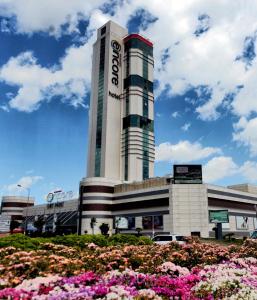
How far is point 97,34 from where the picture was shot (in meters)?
114

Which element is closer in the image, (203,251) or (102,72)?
(203,251)

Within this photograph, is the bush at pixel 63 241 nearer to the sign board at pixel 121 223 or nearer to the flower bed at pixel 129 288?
the flower bed at pixel 129 288

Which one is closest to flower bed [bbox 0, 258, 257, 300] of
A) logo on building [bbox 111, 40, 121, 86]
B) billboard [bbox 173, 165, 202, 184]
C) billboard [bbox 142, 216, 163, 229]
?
billboard [bbox 173, 165, 202, 184]

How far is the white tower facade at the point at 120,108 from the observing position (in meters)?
99.3

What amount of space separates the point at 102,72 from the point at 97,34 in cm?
1734

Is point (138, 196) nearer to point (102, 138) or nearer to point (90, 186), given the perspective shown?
point (90, 186)

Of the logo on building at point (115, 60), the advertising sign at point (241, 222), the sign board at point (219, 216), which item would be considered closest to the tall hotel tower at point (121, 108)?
the logo on building at point (115, 60)

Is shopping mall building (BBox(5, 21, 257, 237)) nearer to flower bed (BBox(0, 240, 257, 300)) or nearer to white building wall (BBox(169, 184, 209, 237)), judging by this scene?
white building wall (BBox(169, 184, 209, 237))

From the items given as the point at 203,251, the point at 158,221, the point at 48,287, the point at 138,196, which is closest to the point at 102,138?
the point at 138,196

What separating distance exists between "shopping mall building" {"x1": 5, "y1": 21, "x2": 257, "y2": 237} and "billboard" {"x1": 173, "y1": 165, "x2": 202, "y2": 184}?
659mm

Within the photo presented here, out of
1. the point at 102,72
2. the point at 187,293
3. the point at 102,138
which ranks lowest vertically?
the point at 187,293

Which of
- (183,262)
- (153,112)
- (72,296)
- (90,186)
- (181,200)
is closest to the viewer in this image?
(72,296)

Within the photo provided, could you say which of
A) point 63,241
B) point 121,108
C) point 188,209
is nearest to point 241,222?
point 188,209

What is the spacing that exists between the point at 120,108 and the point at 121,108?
1.12 ft
